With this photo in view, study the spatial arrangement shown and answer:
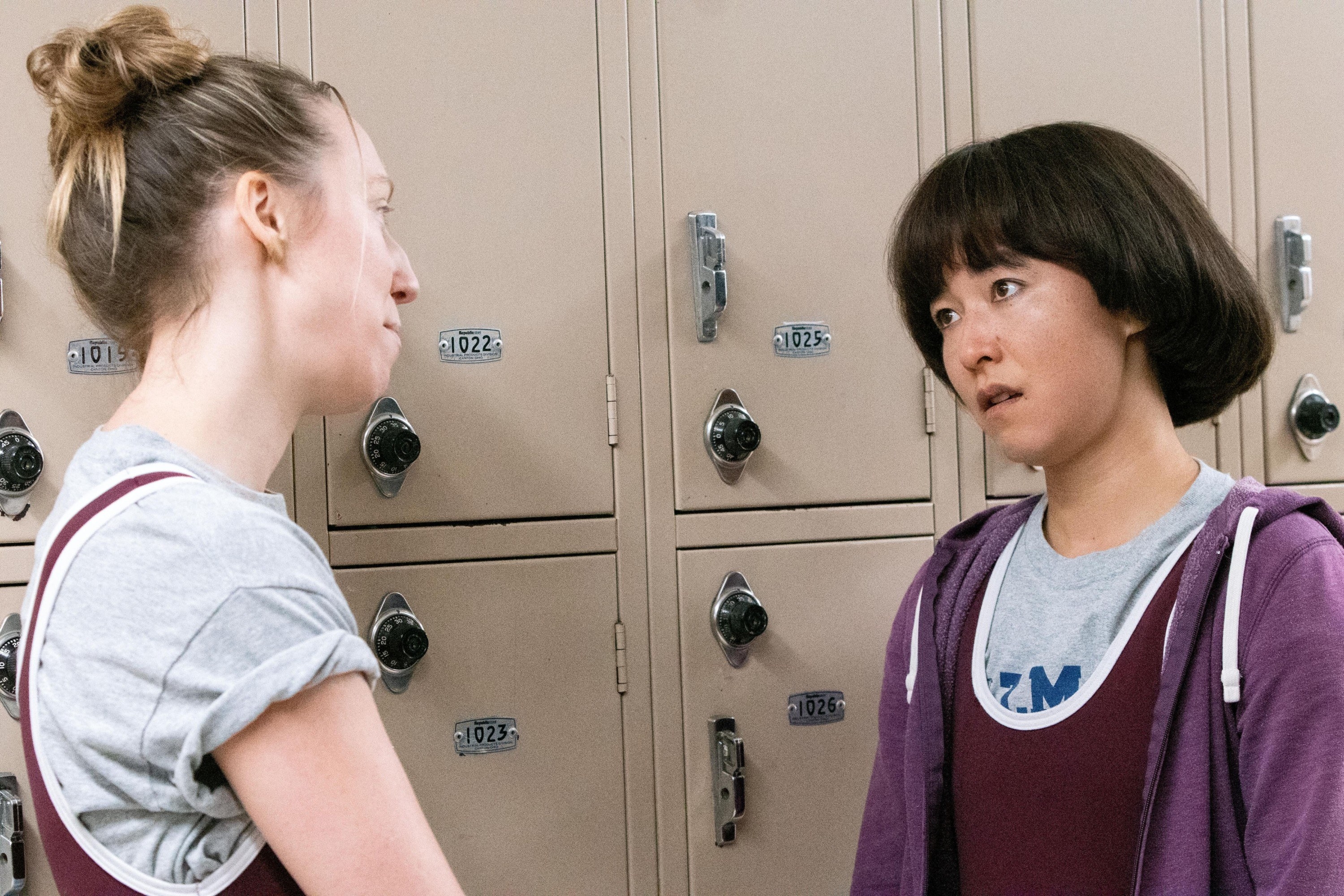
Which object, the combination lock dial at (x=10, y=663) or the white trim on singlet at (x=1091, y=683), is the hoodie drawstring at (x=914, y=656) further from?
the combination lock dial at (x=10, y=663)

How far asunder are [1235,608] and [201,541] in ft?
2.96

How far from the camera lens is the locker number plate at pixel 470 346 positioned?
1.64 meters

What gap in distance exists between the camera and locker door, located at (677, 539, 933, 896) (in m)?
1.73

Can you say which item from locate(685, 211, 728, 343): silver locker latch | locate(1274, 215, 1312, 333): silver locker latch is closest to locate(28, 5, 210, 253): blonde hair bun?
locate(685, 211, 728, 343): silver locker latch

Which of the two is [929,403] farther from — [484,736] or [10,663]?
[10,663]

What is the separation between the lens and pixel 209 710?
68cm

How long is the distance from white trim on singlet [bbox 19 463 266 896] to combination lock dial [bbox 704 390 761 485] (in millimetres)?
1025

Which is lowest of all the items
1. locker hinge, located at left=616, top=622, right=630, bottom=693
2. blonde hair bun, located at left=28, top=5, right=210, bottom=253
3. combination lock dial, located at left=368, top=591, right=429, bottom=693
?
locker hinge, located at left=616, top=622, right=630, bottom=693

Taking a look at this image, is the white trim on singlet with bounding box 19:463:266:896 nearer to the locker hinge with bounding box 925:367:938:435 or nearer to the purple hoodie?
the purple hoodie

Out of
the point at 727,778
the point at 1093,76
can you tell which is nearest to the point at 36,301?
the point at 727,778

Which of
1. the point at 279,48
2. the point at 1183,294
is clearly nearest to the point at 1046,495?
the point at 1183,294

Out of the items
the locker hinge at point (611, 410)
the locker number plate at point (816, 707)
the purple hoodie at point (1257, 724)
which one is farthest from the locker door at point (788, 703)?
the purple hoodie at point (1257, 724)

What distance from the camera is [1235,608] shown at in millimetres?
988

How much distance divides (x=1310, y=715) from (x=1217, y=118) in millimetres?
1425
